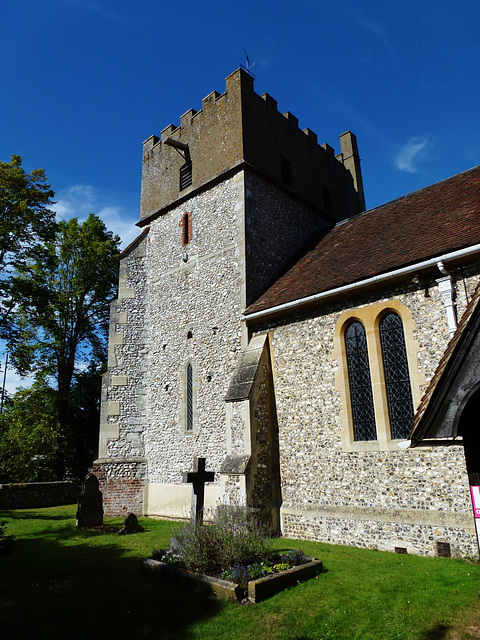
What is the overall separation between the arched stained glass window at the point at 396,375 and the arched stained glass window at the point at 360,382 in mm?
397

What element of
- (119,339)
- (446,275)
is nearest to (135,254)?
(119,339)

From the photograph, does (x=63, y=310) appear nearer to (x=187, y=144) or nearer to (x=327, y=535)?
(x=187, y=144)

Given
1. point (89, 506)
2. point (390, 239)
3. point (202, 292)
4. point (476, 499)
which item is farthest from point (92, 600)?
point (390, 239)

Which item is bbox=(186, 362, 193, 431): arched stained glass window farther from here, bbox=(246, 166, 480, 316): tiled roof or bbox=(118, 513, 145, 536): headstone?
bbox=(118, 513, 145, 536): headstone

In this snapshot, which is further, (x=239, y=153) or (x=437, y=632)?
(x=239, y=153)

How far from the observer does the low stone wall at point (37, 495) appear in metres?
16.7

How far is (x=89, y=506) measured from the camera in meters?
11.6

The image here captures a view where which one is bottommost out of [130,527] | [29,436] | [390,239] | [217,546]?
[130,527]

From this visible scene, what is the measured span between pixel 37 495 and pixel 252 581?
46.4 feet

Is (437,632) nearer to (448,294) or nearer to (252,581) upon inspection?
(252,581)

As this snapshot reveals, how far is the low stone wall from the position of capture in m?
16.7

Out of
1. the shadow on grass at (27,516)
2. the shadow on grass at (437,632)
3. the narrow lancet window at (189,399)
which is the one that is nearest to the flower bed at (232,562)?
the shadow on grass at (437,632)

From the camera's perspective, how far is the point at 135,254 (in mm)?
16297

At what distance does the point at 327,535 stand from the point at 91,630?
18.2 ft
